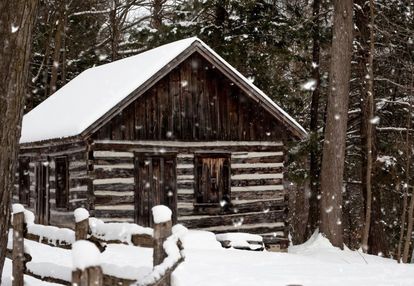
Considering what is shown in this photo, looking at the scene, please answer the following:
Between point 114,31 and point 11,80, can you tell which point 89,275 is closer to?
point 11,80

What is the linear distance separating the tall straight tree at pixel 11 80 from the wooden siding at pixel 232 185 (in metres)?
10.3

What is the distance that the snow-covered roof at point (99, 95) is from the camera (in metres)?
15.6

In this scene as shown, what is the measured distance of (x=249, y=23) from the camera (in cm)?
2212

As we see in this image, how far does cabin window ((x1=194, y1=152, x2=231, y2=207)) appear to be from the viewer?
17.3 m

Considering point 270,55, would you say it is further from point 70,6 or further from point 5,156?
point 5,156

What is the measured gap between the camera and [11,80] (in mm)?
5504

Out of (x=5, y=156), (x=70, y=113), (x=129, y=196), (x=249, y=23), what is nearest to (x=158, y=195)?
(x=129, y=196)

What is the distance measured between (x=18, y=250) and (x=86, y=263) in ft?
16.2

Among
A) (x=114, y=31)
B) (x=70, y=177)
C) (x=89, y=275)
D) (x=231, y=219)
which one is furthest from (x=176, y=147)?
(x=114, y=31)

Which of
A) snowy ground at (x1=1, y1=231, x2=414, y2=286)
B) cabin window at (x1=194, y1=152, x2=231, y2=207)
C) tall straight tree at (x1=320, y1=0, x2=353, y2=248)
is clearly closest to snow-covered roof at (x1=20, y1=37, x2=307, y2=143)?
tall straight tree at (x1=320, y1=0, x2=353, y2=248)

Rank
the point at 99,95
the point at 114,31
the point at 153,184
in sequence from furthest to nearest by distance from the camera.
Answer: the point at 114,31 < the point at 99,95 < the point at 153,184

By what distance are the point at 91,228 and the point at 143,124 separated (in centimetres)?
848

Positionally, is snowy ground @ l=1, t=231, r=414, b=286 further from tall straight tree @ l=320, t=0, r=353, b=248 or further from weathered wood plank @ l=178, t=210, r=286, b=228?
tall straight tree @ l=320, t=0, r=353, b=248

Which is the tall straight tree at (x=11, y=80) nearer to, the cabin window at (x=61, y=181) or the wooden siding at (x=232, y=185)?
the wooden siding at (x=232, y=185)
